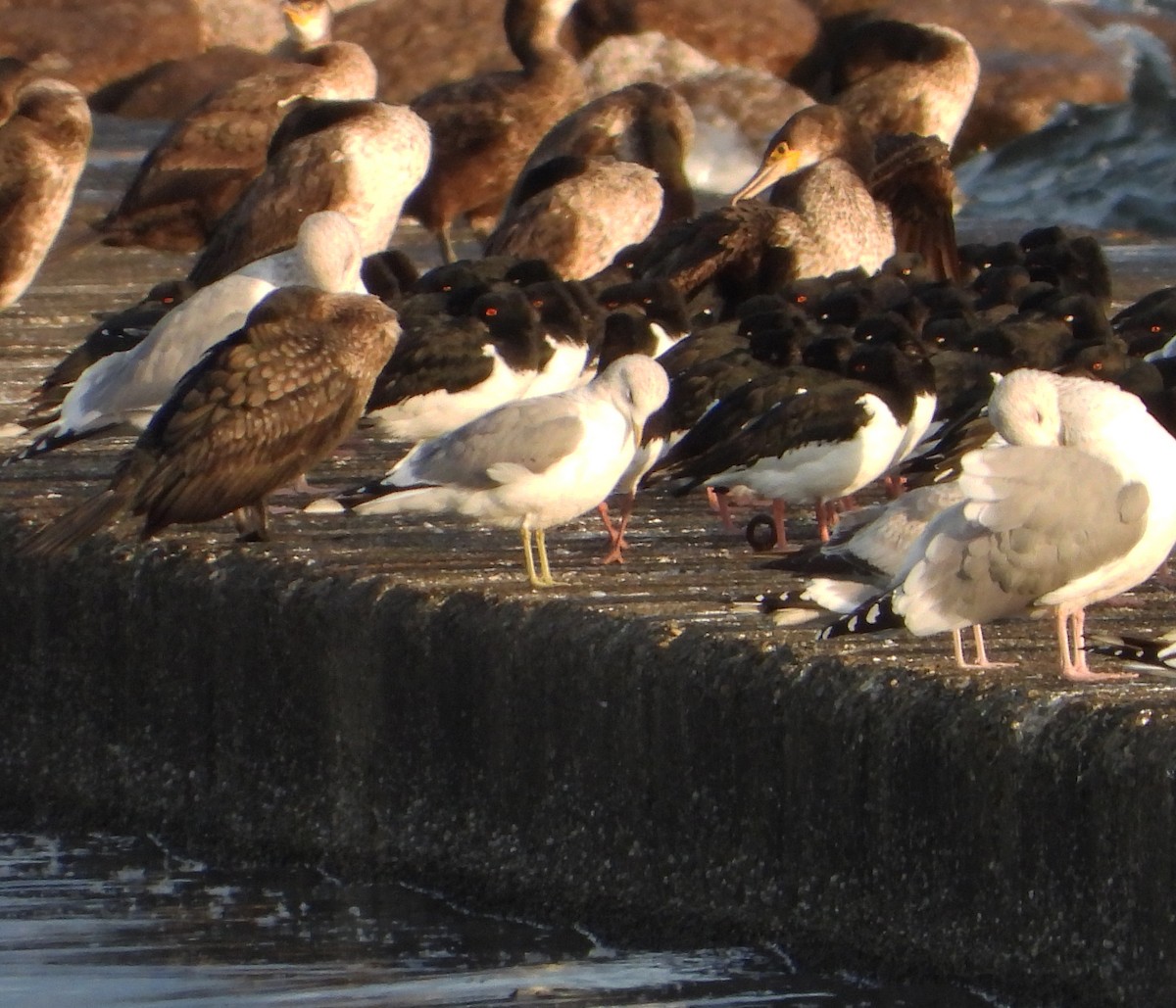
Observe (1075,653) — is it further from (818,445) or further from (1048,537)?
(818,445)

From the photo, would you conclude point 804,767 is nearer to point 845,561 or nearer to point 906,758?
point 906,758

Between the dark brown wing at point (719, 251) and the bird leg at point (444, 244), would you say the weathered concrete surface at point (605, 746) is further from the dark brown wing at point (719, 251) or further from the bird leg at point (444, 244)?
the bird leg at point (444, 244)

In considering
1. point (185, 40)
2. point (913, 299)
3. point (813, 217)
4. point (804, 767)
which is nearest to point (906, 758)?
point (804, 767)

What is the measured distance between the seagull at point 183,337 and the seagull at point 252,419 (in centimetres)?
80

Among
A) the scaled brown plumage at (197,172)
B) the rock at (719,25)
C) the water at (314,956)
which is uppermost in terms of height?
the rock at (719,25)

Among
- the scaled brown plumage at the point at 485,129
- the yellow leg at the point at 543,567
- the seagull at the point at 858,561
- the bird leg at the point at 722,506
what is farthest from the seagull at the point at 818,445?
the scaled brown plumage at the point at 485,129

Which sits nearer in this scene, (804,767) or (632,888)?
(804,767)

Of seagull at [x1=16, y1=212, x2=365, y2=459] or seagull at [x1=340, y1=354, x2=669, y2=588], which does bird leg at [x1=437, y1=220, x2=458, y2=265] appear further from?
seagull at [x1=340, y1=354, x2=669, y2=588]

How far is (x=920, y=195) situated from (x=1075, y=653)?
9.06 m

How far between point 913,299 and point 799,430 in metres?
2.63

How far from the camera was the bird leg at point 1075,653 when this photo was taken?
534 centimetres

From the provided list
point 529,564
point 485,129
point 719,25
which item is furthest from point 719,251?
point 719,25

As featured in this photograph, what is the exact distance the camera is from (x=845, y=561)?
237 inches

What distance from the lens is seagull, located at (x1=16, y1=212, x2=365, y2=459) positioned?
27.6 ft
